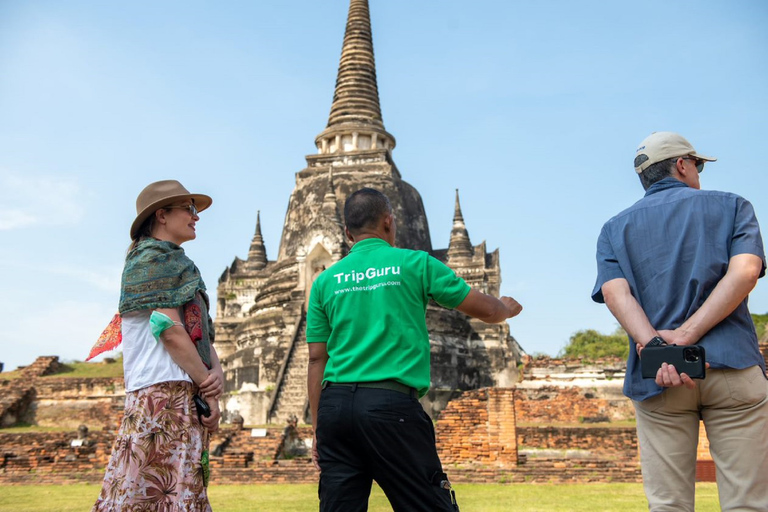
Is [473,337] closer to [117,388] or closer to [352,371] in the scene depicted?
[117,388]

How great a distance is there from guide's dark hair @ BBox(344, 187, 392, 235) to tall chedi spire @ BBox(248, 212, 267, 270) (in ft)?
92.1

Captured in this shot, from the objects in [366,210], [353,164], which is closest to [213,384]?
[366,210]

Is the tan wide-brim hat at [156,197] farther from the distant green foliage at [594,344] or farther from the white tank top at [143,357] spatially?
the distant green foliage at [594,344]

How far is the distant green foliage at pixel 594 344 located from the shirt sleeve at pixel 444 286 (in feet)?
113

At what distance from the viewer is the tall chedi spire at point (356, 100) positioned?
1133 inches

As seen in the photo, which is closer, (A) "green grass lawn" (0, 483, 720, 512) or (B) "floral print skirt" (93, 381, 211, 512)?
(B) "floral print skirt" (93, 381, 211, 512)

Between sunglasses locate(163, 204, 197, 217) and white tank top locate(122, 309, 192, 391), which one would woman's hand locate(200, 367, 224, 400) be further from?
sunglasses locate(163, 204, 197, 217)

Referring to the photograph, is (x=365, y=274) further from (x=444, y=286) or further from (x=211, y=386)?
(x=211, y=386)

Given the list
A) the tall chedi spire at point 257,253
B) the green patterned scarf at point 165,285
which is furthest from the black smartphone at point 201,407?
the tall chedi spire at point 257,253

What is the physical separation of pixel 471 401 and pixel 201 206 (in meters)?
8.91

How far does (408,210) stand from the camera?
88.2 ft

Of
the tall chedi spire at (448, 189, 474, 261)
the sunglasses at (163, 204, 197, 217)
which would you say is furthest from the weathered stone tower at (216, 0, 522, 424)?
the sunglasses at (163, 204, 197, 217)

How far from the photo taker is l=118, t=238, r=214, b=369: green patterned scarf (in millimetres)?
3283

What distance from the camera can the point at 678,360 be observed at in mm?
2752
